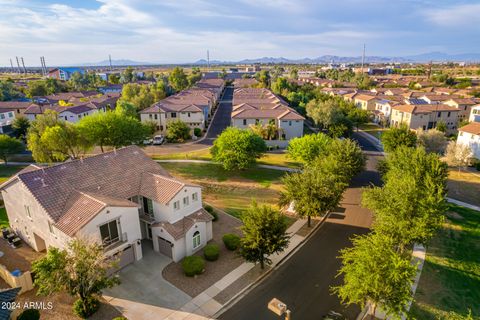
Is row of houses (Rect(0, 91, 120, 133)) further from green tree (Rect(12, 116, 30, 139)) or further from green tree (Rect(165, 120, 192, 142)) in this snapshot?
green tree (Rect(165, 120, 192, 142))

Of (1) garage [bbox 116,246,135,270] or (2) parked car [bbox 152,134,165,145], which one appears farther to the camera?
(2) parked car [bbox 152,134,165,145]

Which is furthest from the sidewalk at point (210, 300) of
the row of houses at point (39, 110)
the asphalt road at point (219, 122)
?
the row of houses at point (39, 110)

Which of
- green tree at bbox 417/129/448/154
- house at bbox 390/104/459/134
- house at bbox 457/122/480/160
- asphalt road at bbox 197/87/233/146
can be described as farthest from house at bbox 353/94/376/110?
asphalt road at bbox 197/87/233/146

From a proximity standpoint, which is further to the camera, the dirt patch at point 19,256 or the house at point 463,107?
the house at point 463,107

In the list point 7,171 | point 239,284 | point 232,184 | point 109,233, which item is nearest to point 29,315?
point 109,233

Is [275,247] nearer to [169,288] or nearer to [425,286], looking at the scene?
[169,288]

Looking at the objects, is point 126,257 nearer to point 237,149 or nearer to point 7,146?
point 237,149

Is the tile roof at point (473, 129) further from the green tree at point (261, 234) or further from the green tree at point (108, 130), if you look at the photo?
the green tree at point (108, 130)
